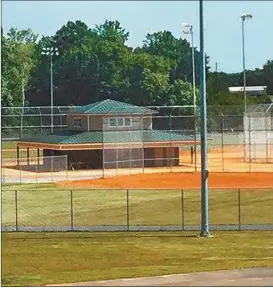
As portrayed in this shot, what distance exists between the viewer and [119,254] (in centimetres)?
2402

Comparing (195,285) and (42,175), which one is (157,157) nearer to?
(42,175)

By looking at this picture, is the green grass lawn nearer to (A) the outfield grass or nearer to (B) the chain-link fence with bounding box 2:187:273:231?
(B) the chain-link fence with bounding box 2:187:273:231

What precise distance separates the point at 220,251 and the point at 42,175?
121ft

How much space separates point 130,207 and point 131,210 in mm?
1128

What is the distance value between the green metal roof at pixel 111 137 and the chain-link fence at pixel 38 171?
1862mm

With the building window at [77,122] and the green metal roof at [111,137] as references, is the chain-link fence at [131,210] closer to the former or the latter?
the green metal roof at [111,137]

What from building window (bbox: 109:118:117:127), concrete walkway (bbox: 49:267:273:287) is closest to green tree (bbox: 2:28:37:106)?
building window (bbox: 109:118:117:127)

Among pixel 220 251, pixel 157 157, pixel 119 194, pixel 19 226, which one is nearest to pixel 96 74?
pixel 157 157

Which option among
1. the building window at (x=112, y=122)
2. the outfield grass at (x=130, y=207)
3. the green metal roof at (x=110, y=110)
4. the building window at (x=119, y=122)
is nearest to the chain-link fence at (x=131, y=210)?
the outfield grass at (x=130, y=207)

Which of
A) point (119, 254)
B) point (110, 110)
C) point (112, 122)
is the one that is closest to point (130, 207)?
point (119, 254)

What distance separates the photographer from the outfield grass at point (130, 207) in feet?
110

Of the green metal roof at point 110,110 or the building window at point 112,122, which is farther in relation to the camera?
the building window at point 112,122

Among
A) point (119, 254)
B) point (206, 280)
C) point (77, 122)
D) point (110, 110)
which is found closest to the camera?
point (206, 280)

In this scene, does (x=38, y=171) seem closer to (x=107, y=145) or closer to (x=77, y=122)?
(x=107, y=145)
